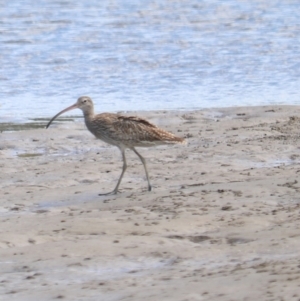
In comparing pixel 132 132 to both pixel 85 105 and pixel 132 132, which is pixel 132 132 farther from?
pixel 85 105

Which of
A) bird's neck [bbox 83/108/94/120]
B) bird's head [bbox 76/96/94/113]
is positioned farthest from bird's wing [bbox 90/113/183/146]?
bird's head [bbox 76/96/94/113]

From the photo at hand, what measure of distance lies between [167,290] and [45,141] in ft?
21.8

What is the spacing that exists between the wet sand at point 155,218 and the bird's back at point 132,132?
0.42 metres

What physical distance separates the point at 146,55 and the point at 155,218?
12.5 meters

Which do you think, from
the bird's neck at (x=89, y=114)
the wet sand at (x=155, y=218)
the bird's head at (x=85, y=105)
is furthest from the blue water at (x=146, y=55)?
the bird's neck at (x=89, y=114)

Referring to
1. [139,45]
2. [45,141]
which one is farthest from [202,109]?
[139,45]

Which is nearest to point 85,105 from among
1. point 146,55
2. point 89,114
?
point 89,114

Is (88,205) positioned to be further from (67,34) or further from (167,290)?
(67,34)

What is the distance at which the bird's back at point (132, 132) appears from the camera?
9883 millimetres

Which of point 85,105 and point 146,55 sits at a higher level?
point 85,105

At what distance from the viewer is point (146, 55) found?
2075 centimetres

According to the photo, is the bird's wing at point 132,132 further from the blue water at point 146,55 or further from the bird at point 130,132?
the blue water at point 146,55

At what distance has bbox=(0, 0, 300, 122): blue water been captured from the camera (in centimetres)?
1628

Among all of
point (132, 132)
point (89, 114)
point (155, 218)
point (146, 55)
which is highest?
point (89, 114)
